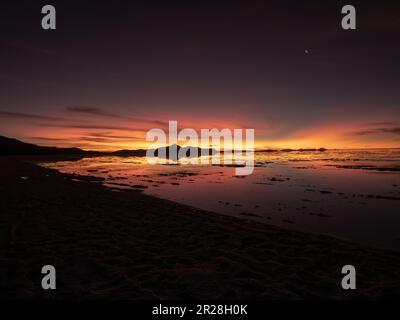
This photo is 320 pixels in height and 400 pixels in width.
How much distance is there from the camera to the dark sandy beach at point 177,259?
5.44 metres

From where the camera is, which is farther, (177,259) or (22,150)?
(22,150)

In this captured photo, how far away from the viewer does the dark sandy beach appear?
214 inches

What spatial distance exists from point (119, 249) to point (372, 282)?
21.1 ft

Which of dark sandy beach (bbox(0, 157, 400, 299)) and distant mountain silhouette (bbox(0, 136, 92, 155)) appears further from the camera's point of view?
distant mountain silhouette (bbox(0, 136, 92, 155))

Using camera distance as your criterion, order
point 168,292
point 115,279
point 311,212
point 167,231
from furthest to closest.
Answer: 1. point 311,212
2. point 167,231
3. point 115,279
4. point 168,292

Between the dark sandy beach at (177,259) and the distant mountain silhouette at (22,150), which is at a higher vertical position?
the distant mountain silhouette at (22,150)

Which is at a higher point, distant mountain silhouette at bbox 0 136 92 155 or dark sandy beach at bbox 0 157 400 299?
distant mountain silhouette at bbox 0 136 92 155

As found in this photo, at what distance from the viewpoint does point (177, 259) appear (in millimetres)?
6992

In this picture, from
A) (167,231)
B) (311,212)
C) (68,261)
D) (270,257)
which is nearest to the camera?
(68,261)

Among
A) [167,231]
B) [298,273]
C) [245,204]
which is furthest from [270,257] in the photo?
[245,204]

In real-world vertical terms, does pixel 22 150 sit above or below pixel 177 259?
above

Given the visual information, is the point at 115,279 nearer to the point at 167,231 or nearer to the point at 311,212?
the point at 167,231

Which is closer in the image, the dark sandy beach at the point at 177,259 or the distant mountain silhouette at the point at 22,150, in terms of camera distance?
the dark sandy beach at the point at 177,259
